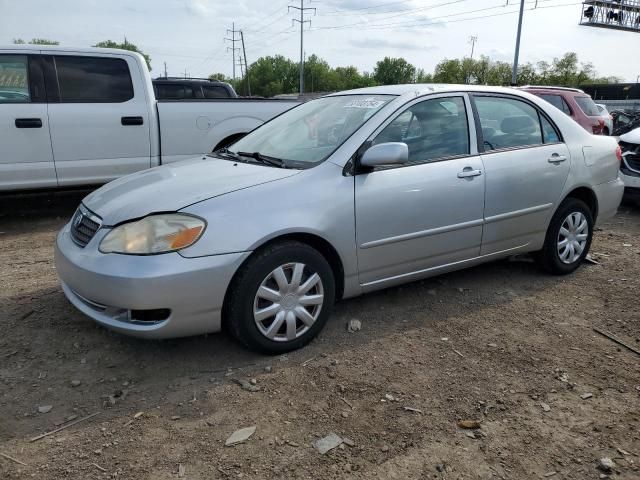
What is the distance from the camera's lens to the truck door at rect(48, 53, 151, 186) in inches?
243

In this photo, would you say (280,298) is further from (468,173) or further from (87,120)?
(87,120)

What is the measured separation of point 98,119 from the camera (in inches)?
249

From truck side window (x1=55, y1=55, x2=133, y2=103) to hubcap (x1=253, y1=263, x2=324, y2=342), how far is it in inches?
176

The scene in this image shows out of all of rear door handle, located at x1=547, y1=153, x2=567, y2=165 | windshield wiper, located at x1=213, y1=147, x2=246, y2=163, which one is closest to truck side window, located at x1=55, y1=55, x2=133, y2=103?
windshield wiper, located at x1=213, y1=147, x2=246, y2=163

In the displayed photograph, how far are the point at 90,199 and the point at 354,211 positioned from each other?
70.4 inches

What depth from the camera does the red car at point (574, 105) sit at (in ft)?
35.7

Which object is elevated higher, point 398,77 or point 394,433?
point 398,77

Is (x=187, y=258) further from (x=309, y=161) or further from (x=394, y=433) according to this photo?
(x=394, y=433)

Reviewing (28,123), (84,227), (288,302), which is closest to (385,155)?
(288,302)

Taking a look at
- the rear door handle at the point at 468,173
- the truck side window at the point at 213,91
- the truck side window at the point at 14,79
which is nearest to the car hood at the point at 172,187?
the rear door handle at the point at 468,173

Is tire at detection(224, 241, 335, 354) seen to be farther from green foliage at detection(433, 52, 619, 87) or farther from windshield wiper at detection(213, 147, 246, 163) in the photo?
green foliage at detection(433, 52, 619, 87)

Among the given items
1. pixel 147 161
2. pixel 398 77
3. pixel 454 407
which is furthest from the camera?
pixel 398 77

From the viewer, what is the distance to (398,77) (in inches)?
4587

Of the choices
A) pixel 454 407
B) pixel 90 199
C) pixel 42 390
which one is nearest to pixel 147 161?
pixel 90 199
